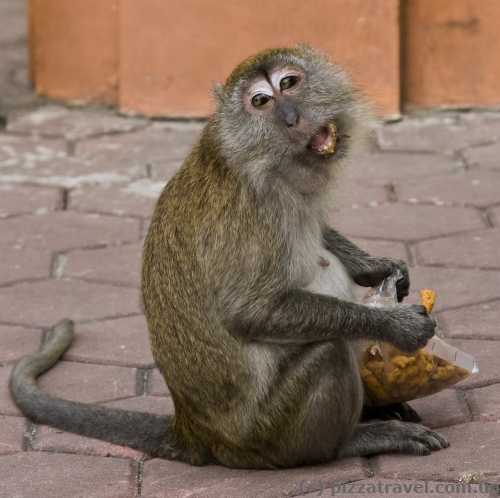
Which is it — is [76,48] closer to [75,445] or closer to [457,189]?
[457,189]

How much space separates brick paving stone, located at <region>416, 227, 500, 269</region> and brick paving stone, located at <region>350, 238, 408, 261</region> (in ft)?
0.26

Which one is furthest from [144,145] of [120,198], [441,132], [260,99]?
[260,99]

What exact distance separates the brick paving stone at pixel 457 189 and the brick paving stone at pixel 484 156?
0.36 ft

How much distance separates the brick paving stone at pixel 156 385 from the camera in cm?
401

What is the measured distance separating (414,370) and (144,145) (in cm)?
360

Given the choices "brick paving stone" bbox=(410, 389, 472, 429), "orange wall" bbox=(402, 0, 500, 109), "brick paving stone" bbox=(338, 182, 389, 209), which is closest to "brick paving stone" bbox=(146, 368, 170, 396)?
"brick paving stone" bbox=(410, 389, 472, 429)

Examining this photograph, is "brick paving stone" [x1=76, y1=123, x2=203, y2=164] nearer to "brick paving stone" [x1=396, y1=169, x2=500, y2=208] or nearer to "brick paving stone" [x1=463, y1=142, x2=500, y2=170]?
"brick paving stone" [x1=396, y1=169, x2=500, y2=208]

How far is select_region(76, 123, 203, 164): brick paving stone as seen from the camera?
6527 mm

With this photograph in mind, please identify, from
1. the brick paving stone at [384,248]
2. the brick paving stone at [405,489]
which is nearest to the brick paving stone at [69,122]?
the brick paving stone at [384,248]

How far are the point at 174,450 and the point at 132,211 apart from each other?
7.75 feet

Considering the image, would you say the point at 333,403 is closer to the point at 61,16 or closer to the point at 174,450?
the point at 174,450

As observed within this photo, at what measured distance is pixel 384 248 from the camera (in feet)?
16.7

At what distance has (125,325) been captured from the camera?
451 centimetres

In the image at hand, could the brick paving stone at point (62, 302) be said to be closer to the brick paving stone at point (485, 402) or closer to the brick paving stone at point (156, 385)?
the brick paving stone at point (156, 385)
